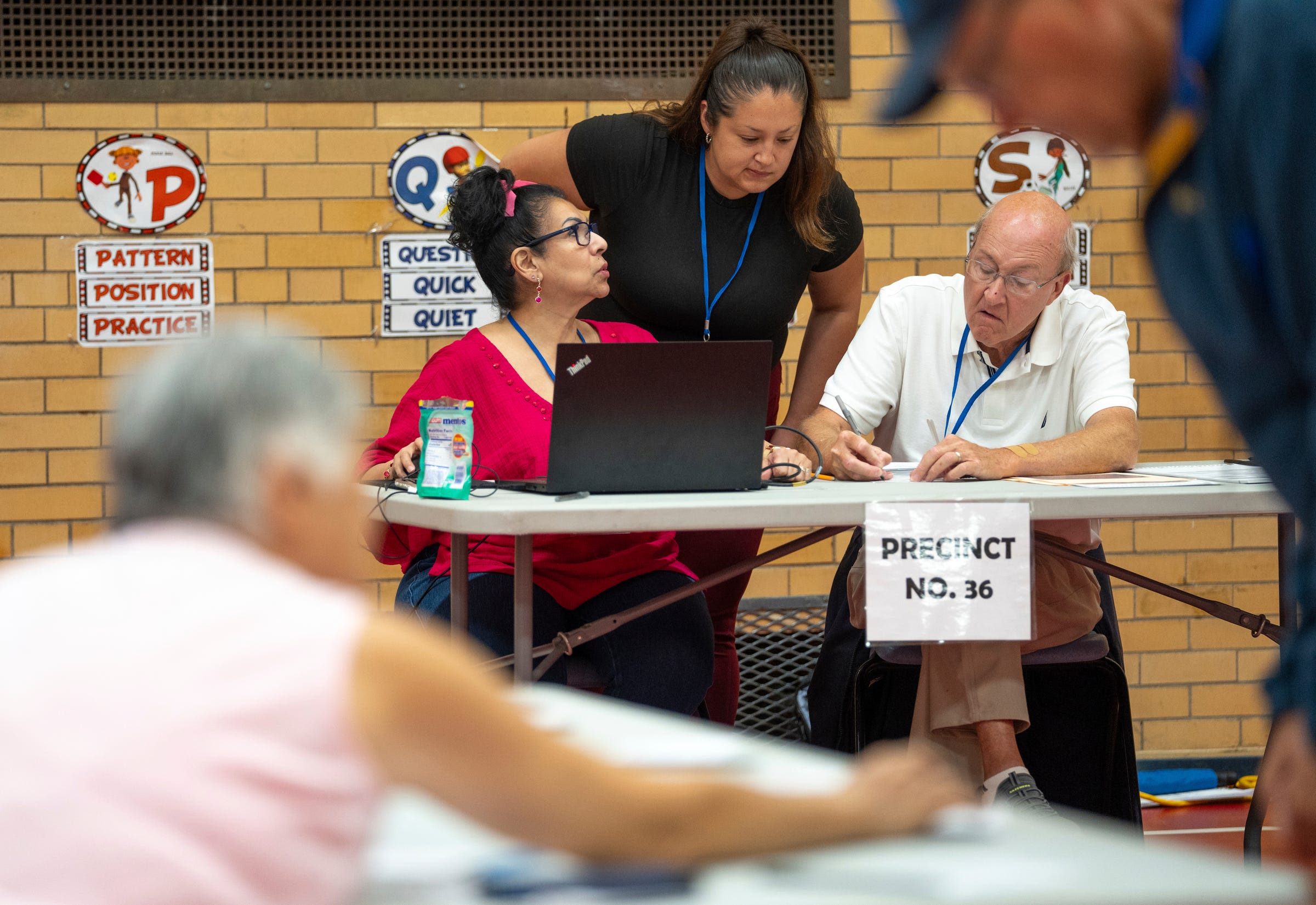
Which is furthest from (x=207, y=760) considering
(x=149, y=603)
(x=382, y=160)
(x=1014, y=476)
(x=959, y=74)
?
(x=382, y=160)

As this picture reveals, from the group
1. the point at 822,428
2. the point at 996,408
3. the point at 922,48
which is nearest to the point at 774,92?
the point at 822,428

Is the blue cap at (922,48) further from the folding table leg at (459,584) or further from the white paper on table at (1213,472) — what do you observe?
the white paper on table at (1213,472)

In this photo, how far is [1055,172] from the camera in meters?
3.93

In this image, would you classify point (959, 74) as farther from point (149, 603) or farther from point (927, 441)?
point (927, 441)

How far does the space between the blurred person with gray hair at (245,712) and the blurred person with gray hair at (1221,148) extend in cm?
34

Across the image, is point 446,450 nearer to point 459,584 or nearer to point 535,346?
point 459,584

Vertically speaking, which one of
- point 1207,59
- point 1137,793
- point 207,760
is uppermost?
point 1207,59

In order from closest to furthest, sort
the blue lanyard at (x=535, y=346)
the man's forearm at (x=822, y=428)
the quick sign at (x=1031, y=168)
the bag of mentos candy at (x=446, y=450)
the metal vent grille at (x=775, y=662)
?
1. the bag of mentos candy at (x=446, y=450)
2. the blue lanyard at (x=535, y=346)
3. the man's forearm at (x=822, y=428)
4. the metal vent grille at (x=775, y=662)
5. the quick sign at (x=1031, y=168)

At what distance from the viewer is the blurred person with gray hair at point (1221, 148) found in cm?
81

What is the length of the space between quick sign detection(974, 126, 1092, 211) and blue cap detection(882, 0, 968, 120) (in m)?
3.14

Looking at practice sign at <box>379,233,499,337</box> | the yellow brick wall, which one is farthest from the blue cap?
practice sign at <box>379,233,499,337</box>

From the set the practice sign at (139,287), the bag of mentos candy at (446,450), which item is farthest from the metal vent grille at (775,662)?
the practice sign at (139,287)

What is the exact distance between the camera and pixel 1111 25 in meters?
0.82

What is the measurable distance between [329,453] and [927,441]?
2272 millimetres
